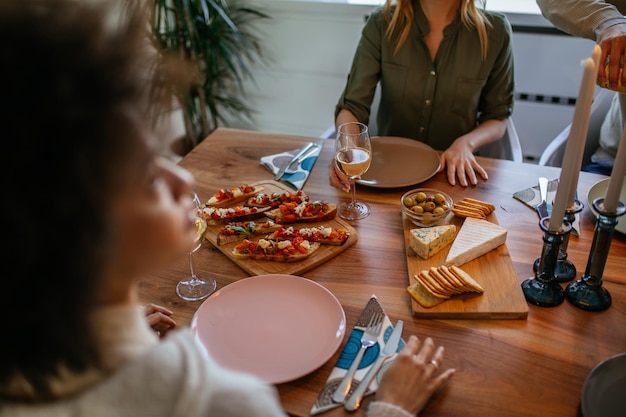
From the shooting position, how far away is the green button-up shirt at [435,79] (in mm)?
1952

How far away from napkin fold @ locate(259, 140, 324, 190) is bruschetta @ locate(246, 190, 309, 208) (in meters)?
0.09

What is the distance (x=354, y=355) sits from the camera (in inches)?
40.2

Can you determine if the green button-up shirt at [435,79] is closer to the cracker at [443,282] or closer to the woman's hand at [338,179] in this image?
the woman's hand at [338,179]

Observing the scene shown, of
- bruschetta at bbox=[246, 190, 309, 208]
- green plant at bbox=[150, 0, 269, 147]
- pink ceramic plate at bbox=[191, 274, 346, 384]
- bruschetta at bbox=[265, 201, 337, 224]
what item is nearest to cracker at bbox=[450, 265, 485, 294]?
pink ceramic plate at bbox=[191, 274, 346, 384]

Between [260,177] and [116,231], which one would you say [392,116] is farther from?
[116,231]

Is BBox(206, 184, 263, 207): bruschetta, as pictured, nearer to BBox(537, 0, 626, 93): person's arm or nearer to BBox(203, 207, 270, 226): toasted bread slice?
BBox(203, 207, 270, 226): toasted bread slice

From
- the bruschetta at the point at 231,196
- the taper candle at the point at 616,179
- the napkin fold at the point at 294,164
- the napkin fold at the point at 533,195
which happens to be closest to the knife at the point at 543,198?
the napkin fold at the point at 533,195

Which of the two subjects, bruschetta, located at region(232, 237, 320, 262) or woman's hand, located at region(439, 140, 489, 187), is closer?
bruschetta, located at region(232, 237, 320, 262)

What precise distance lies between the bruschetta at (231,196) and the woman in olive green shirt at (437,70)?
0.61 m

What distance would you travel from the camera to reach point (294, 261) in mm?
1278

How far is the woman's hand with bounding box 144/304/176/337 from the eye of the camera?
1075 mm

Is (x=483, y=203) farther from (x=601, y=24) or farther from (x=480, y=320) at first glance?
(x=601, y=24)

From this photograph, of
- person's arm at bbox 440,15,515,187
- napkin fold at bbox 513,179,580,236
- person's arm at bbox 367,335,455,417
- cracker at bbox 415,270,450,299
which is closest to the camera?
person's arm at bbox 367,335,455,417

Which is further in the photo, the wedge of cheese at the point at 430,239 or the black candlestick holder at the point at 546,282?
the wedge of cheese at the point at 430,239
